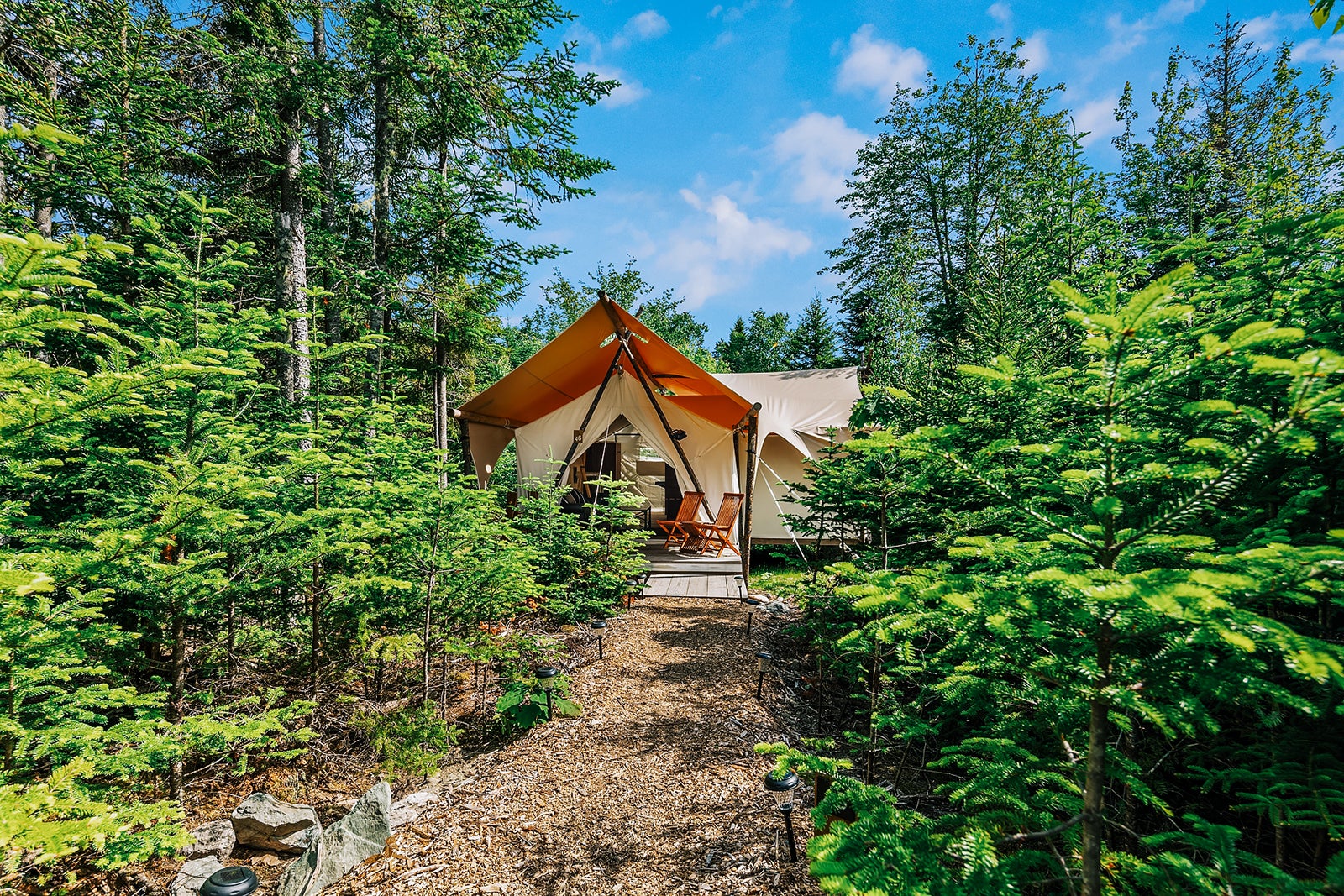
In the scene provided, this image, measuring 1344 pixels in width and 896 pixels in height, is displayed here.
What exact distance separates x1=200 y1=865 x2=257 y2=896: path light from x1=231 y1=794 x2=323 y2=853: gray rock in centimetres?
66

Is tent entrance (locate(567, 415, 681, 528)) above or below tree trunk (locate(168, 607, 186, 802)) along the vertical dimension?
above

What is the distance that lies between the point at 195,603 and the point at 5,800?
105 cm

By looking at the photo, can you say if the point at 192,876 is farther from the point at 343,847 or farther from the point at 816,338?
the point at 816,338

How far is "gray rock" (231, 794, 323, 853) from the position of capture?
233cm

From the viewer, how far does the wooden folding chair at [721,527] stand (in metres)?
8.00

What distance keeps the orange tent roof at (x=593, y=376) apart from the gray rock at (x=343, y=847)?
17.0ft

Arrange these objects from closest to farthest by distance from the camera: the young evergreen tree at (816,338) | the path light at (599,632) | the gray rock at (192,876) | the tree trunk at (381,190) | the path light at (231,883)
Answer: the path light at (231,883), the gray rock at (192,876), the path light at (599,632), the tree trunk at (381,190), the young evergreen tree at (816,338)

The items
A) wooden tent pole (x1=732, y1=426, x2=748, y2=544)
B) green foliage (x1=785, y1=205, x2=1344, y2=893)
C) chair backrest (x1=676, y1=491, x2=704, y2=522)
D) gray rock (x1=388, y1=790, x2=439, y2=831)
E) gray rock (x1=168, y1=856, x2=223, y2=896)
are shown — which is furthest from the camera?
chair backrest (x1=676, y1=491, x2=704, y2=522)

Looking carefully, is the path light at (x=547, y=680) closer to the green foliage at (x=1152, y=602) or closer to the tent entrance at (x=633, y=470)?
the green foliage at (x=1152, y=602)

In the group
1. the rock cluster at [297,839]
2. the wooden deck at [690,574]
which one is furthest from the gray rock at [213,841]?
the wooden deck at [690,574]

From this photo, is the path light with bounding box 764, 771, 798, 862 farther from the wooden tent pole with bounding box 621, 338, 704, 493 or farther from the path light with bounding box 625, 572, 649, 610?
the wooden tent pole with bounding box 621, 338, 704, 493

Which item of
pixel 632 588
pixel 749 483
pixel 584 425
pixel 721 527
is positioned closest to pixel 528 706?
pixel 632 588

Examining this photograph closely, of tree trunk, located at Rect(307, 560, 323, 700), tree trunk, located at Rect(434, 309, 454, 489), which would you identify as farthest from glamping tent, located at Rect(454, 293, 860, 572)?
tree trunk, located at Rect(307, 560, 323, 700)

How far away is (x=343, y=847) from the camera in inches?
87.7
